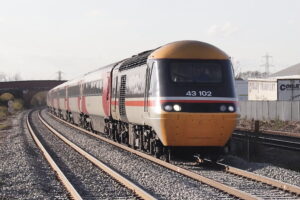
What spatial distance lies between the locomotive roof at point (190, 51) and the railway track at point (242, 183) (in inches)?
109

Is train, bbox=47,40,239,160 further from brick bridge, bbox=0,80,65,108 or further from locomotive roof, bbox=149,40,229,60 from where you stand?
brick bridge, bbox=0,80,65,108

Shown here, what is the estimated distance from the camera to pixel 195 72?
45.3 ft

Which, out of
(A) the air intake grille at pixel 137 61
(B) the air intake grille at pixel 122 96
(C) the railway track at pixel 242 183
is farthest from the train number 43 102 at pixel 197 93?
(B) the air intake grille at pixel 122 96

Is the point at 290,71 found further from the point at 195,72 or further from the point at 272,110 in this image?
the point at 195,72

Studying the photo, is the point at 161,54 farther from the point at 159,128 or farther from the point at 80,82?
the point at 80,82

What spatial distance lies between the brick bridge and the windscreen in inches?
3690

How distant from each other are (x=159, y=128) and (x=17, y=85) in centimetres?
9790

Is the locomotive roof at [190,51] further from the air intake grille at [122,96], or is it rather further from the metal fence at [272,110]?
the metal fence at [272,110]

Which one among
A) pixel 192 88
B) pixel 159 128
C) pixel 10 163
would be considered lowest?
pixel 10 163

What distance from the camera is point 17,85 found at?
4245 inches

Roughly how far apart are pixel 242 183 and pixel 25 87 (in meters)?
102

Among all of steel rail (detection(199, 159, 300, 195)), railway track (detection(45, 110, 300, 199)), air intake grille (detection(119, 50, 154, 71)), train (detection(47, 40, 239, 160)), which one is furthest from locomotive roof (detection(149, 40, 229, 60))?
steel rail (detection(199, 159, 300, 195))

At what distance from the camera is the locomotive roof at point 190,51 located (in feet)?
45.6

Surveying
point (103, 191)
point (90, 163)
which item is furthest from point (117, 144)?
point (103, 191)
